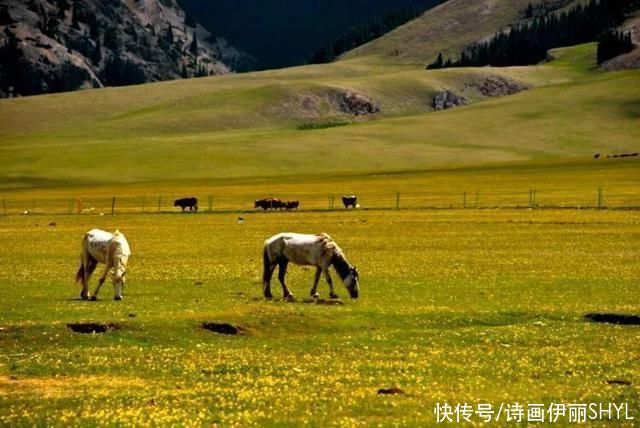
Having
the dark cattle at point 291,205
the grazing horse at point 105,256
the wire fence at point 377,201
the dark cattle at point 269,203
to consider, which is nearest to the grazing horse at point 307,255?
the grazing horse at point 105,256

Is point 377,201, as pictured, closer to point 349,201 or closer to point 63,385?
point 349,201

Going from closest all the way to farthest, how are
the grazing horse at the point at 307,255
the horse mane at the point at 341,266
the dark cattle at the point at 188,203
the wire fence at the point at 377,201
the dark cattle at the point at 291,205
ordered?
the grazing horse at the point at 307,255
the horse mane at the point at 341,266
the wire fence at the point at 377,201
the dark cattle at the point at 291,205
the dark cattle at the point at 188,203

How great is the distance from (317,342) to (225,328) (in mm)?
2699

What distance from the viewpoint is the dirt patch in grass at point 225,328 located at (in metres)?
24.0

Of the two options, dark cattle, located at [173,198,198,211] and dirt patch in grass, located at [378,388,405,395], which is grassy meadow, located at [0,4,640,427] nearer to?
dirt patch in grass, located at [378,388,405,395]

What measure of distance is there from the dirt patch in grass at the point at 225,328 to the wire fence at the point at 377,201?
2457 inches

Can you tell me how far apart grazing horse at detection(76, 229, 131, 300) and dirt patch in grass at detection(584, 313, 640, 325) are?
49.2ft

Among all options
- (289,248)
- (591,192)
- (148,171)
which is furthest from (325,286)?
(148,171)

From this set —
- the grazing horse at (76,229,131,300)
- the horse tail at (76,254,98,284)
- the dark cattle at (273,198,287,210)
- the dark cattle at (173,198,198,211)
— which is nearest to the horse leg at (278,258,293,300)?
the grazing horse at (76,229,131,300)

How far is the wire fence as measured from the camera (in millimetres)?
88188

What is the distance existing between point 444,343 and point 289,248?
9470 mm

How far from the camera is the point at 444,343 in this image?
23.0m

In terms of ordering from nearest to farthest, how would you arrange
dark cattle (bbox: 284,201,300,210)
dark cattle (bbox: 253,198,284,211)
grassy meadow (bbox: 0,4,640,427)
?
1. grassy meadow (bbox: 0,4,640,427)
2. dark cattle (bbox: 284,201,300,210)
3. dark cattle (bbox: 253,198,284,211)

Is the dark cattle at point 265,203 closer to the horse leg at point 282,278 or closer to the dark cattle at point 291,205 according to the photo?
the dark cattle at point 291,205
